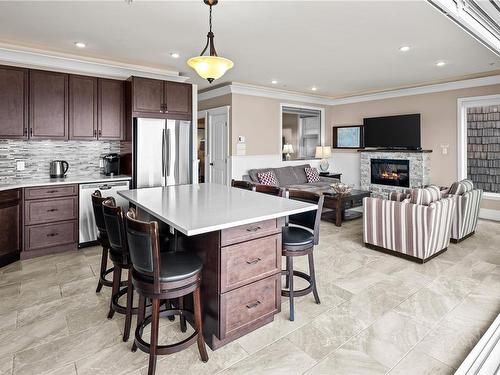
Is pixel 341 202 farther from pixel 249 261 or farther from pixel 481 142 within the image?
pixel 249 261

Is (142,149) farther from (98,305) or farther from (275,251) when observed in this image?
(275,251)

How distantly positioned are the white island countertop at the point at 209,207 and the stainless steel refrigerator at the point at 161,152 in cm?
152

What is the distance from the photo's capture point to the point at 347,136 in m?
8.24

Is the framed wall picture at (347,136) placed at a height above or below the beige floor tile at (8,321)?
above

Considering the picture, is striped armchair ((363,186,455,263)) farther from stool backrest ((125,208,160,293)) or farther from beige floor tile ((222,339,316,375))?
stool backrest ((125,208,160,293))

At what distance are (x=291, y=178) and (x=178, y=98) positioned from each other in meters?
3.27

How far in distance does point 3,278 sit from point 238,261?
2.82 meters

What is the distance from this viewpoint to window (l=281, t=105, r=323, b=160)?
25.5 ft

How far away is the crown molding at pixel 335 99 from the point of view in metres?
5.98

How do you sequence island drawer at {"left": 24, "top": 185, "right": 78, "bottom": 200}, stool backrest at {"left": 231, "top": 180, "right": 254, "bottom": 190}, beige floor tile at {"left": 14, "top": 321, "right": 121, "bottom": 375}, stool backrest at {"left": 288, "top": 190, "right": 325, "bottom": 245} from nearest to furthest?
beige floor tile at {"left": 14, "top": 321, "right": 121, "bottom": 375} → stool backrest at {"left": 288, "top": 190, "right": 325, "bottom": 245} → stool backrest at {"left": 231, "top": 180, "right": 254, "bottom": 190} → island drawer at {"left": 24, "top": 185, "right": 78, "bottom": 200}

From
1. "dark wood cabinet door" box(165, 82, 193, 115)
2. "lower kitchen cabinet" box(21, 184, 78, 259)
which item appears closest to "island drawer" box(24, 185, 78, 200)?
"lower kitchen cabinet" box(21, 184, 78, 259)

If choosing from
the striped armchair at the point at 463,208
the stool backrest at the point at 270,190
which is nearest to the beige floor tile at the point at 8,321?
the stool backrest at the point at 270,190

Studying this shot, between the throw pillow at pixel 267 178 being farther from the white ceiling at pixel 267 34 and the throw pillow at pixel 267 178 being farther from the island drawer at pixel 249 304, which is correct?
the island drawer at pixel 249 304

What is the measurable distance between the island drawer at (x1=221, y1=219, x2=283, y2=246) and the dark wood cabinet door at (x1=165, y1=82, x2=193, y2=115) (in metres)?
3.24
